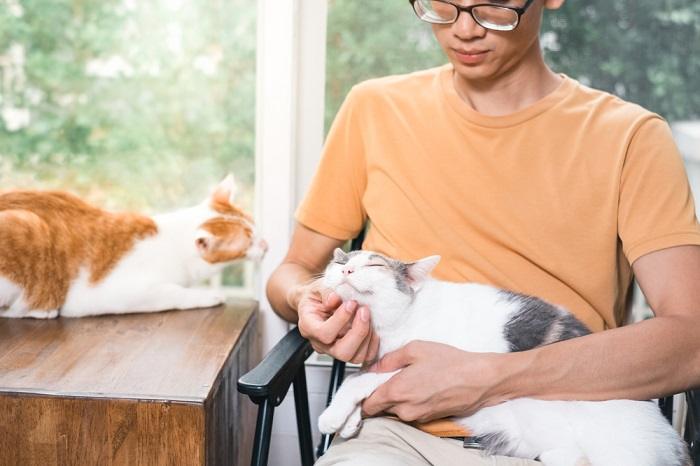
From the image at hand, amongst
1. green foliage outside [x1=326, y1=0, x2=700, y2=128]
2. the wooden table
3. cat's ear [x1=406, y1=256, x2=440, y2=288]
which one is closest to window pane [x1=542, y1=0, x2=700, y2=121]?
green foliage outside [x1=326, y1=0, x2=700, y2=128]

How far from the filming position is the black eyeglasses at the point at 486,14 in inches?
52.7

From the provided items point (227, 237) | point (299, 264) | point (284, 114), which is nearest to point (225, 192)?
point (227, 237)

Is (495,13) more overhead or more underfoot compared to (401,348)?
more overhead

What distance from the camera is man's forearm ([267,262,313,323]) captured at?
1564mm

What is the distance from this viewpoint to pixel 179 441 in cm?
134

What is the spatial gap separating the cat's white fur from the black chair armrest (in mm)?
93

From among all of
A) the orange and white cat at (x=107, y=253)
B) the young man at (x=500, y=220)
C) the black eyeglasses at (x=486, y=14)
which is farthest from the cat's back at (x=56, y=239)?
the black eyeglasses at (x=486, y=14)

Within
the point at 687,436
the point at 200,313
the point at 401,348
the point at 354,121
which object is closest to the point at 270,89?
the point at 354,121

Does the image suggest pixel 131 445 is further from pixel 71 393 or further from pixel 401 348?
pixel 401 348

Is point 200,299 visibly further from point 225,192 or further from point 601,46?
point 601,46

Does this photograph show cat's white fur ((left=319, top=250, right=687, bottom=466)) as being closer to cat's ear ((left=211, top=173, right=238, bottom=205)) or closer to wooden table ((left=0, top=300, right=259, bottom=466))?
wooden table ((left=0, top=300, right=259, bottom=466))

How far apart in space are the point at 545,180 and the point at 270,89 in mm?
748

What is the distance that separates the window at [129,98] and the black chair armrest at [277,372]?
763 millimetres

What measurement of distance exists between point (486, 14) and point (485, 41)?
0.05m
